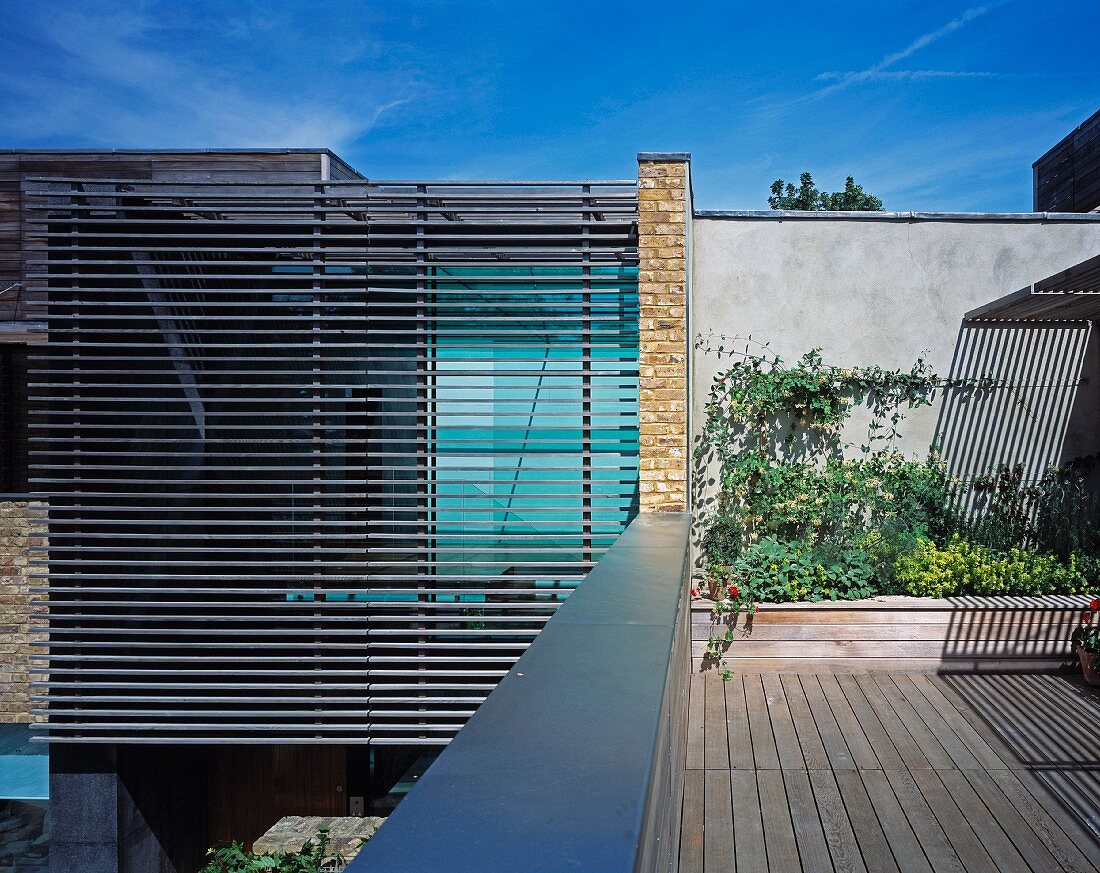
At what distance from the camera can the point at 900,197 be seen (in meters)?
36.6

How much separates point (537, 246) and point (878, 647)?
2928 millimetres

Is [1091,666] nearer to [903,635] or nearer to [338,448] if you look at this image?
[903,635]

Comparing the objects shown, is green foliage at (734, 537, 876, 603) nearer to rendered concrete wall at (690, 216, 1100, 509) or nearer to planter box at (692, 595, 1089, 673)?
planter box at (692, 595, 1089, 673)

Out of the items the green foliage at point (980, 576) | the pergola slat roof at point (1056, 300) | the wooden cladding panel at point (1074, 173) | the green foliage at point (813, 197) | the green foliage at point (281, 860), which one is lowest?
the green foliage at point (281, 860)

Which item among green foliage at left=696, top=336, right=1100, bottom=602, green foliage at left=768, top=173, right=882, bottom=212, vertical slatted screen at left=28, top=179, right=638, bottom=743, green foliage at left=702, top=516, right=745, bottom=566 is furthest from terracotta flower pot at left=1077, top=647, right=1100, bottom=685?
green foliage at left=768, top=173, right=882, bottom=212

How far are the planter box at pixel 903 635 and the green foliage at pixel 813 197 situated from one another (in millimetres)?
23161

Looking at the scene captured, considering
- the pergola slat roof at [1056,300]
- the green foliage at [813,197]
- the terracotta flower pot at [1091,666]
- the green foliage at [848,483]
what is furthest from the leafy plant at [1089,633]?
the green foliage at [813,197]

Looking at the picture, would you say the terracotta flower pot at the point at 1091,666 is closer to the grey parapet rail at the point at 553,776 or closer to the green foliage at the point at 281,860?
the grey parapet rail at the point at 553,776

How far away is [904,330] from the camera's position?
17.7 feet

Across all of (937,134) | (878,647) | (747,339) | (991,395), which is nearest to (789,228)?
(747,339)

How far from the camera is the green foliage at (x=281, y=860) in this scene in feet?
12.8

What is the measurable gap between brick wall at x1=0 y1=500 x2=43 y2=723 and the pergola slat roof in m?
7.72

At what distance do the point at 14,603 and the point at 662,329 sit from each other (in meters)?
6.27

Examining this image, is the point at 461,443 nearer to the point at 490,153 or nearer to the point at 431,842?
the point at 431,842
